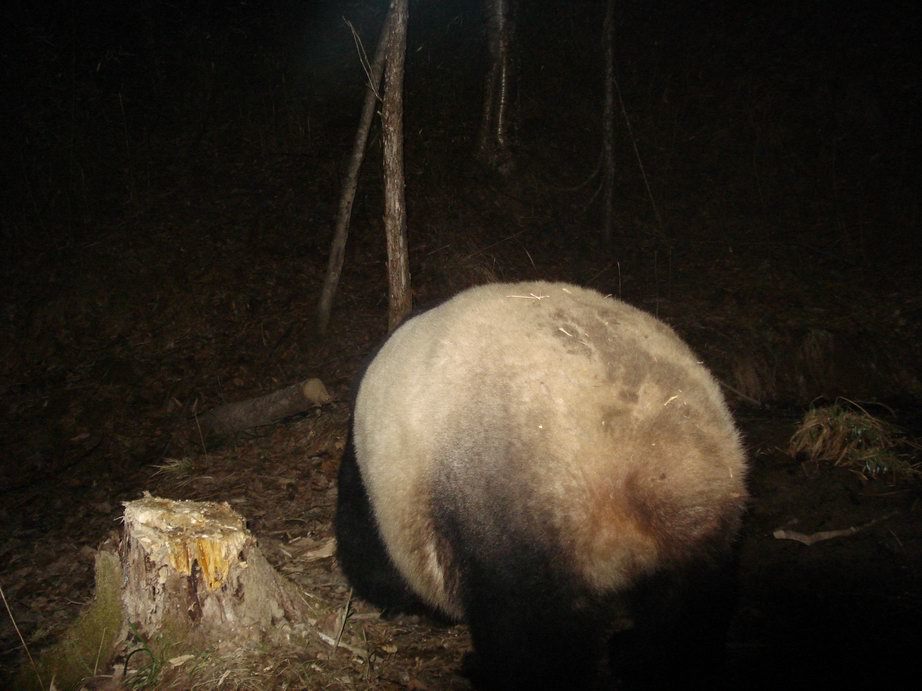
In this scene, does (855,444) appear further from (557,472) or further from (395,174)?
(395,174)

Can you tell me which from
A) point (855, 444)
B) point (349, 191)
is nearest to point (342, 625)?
point (855, 444)

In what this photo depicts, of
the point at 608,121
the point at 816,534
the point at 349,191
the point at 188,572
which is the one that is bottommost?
the point at 816,534

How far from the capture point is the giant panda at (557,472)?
219 cm

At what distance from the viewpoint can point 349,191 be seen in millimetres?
7938

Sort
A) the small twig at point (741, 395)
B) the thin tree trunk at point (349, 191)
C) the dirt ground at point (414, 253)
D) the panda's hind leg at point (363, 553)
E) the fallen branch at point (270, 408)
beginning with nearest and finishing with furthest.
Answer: the panda's hind leg at point (363, 553) < the dirt ground at point (414, 253) < the small twig at point (741, 395) < the fallen branch at point (270, 408) < the thin tree trunk at point (349, 191)

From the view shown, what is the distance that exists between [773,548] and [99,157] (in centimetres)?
1157

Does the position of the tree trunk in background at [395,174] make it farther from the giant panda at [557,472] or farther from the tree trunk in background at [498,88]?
the tree trunk in background at [498,88]

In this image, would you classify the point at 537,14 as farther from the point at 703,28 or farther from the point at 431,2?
the point at 703,28

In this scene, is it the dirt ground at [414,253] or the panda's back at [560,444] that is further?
the dirt ground at [414,253]

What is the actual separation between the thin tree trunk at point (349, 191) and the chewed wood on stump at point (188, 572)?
5.28m

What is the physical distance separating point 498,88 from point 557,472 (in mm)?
9741

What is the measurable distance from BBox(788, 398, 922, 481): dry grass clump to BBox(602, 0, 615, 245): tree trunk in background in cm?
530

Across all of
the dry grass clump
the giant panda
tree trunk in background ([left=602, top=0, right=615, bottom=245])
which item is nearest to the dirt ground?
the dry grass clump

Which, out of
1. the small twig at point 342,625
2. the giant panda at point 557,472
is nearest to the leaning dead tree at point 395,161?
the small twig at point 342,625
